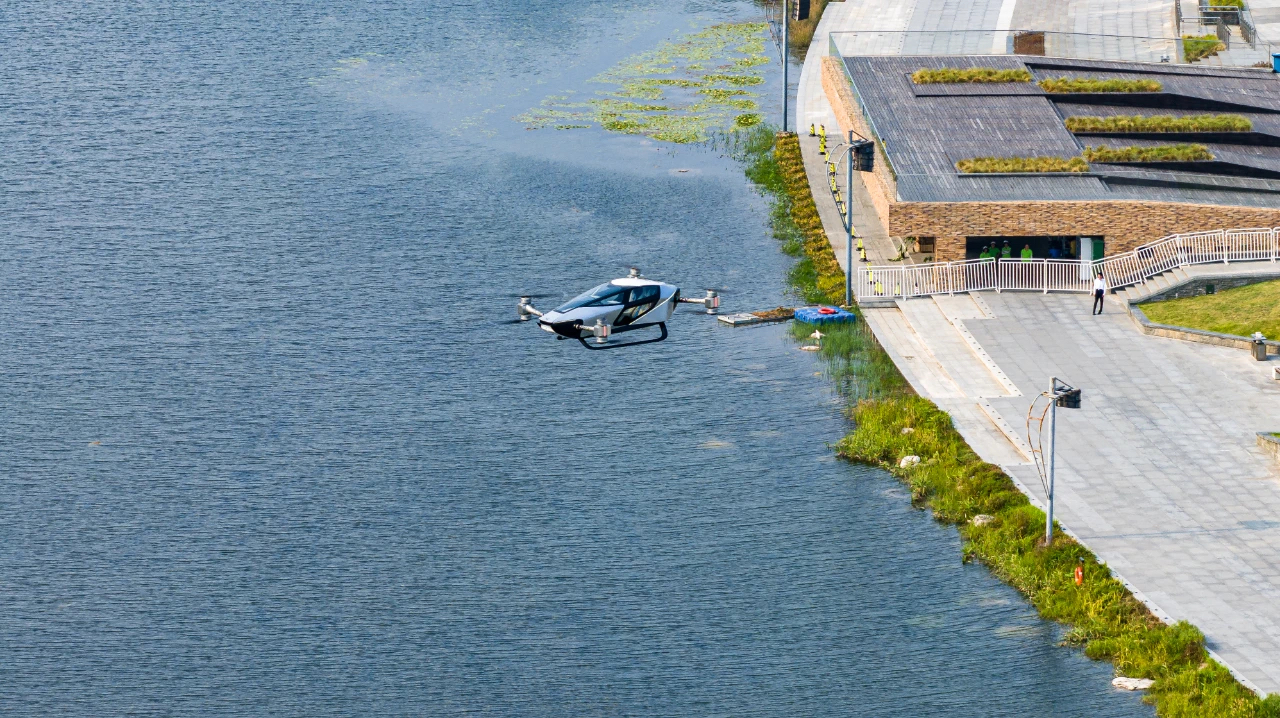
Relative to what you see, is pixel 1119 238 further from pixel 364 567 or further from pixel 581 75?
pixel 581 75

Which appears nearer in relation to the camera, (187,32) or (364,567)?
Result: (364,567)

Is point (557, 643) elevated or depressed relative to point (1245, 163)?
depressed

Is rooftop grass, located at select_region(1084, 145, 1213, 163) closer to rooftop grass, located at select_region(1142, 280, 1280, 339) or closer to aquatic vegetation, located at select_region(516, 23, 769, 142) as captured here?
rooftop grass, located at select_region(1142, 280, 1280, 339)

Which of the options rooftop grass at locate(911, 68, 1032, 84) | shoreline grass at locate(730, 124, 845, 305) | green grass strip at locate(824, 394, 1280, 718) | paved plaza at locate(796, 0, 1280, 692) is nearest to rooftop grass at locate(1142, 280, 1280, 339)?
paved plaza at locate(796, 0, 1280, 692)

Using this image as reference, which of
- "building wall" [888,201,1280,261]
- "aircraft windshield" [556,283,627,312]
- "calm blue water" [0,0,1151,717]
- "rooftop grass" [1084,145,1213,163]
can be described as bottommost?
"calm blue water" [0,0,1151,717]

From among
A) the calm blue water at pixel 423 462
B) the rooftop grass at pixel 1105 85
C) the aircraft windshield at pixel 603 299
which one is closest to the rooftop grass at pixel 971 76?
the rooftop grass at pixel 1105 85

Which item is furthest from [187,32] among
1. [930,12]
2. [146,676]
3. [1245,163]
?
[146,676]
